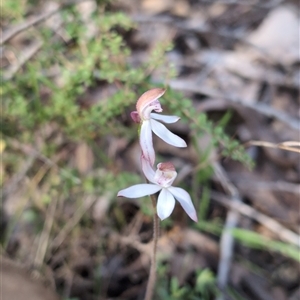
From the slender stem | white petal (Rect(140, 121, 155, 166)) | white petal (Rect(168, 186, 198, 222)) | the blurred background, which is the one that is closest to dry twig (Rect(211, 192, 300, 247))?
the blurred background

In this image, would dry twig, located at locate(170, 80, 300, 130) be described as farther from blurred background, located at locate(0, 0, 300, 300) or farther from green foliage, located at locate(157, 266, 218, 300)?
green foliage, located at locate(157, 266, 218, 300)

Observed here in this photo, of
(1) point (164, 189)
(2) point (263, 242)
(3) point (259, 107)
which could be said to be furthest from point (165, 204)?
(3) point (259, 107)

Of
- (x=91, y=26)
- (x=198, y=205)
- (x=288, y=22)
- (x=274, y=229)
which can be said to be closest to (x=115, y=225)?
(x=198, y=205)

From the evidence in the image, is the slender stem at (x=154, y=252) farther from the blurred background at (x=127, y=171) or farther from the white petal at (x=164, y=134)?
the blurred background at (x=127, y=171)

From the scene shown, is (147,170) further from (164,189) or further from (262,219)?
(262,219)

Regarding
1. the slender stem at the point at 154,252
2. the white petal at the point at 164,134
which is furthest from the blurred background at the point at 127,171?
the white petal at the point at 164,134

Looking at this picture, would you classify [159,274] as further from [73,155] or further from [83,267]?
[73,155]
